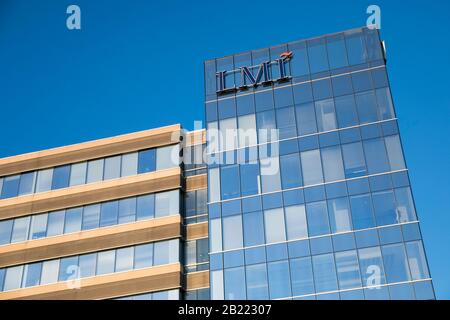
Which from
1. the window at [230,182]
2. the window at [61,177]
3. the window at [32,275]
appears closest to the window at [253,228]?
the window at [230,182]

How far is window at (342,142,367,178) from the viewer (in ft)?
126

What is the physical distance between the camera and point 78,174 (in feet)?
153

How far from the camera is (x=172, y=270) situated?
40.2 metres

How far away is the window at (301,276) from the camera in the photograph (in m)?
35.7

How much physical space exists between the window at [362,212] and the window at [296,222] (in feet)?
9.70

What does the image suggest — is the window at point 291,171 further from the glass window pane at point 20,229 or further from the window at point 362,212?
the glass window pane at point 20,229

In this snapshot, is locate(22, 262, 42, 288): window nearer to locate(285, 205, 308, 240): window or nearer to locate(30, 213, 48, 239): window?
locate(30, 213, 48, 239): window

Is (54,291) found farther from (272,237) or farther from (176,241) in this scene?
(272,237)

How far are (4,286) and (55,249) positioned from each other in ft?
14.5

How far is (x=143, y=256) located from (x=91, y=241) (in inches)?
166

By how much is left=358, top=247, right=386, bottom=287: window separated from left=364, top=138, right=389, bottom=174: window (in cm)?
518

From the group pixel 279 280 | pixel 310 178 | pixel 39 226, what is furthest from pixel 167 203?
pixel 279 280
